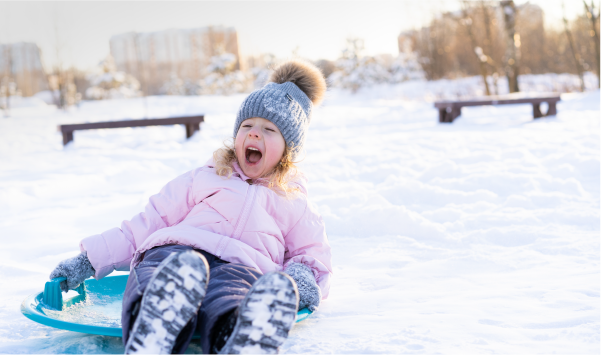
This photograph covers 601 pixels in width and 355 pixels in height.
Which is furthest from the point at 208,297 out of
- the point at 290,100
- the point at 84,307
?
the point at 290,100

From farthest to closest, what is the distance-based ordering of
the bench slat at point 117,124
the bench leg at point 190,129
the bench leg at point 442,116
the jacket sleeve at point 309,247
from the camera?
the bench leg at point 442,116
the bench leg at point 190,129
the bench slat at point 117,124
the jacket sleeve at point 309,247

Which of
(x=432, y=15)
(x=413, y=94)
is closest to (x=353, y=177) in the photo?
(x=413, y=94)

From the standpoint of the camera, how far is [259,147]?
1.57 m

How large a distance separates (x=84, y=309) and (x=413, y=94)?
17160 mm

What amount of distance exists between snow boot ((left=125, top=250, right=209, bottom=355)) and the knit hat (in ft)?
2.55

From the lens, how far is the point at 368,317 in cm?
137

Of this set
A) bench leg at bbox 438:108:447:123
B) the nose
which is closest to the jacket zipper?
the nose

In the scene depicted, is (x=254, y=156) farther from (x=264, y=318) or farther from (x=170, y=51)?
(x=170, y=51)

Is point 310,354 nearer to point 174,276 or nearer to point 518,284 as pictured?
point 174,276

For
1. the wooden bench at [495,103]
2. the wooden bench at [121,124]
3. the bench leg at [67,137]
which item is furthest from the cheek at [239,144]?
the wooden bench at [495,103]

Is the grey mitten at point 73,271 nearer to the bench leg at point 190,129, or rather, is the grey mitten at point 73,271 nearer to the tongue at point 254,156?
the tongue at point 254,156

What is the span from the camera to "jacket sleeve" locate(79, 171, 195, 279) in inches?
55.9

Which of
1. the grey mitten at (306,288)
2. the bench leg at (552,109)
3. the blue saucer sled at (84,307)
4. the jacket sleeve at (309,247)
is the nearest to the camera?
the blue saucer sled at (84,307)

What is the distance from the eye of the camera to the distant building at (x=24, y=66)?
15451 millimetres
